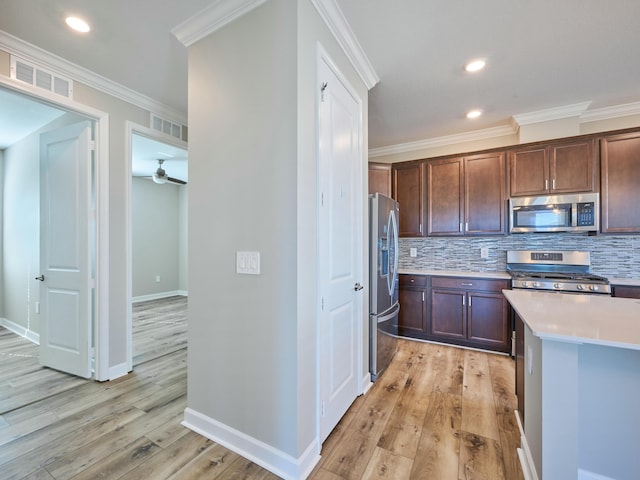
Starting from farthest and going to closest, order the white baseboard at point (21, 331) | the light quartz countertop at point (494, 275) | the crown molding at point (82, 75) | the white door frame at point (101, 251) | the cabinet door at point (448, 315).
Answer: the white baseboard at point (21, 331)
the cabinet door at point (448, 315)
the light quartz countertop at point (494, 275)
the white door frame at point (101, 251)
the crown molding at point (82, 75)

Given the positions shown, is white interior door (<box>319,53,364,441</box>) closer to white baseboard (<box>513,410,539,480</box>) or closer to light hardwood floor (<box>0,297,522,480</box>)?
light hardwood floor (<box>0,297,522,480</box>)

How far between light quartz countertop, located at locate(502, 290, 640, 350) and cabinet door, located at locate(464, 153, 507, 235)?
72.2 inches

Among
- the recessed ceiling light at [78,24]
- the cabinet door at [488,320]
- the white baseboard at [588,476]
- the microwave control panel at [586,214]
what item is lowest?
the white baseboard at [588,476]

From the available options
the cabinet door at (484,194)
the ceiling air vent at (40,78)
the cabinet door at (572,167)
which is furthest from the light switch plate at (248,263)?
the cabinet door at (572,167)

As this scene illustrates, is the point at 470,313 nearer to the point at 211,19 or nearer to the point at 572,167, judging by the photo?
the point at 572,167

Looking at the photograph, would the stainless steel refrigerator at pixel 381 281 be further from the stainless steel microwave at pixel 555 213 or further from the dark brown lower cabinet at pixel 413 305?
the stainless steel microwave at pixel 555 213

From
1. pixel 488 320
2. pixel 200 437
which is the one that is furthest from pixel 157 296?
pixel 488 320

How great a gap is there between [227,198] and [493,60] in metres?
2.39

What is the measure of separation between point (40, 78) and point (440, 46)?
3.08 metres

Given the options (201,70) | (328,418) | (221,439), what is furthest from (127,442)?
(201,70)

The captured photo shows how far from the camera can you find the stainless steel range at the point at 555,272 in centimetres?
273

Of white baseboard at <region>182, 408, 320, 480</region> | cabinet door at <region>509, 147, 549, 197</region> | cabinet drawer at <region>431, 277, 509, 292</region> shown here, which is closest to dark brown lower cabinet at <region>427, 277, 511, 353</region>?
cabinet drawer at <region>431, 277, 509, 292</region>

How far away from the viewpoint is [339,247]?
1947 mm

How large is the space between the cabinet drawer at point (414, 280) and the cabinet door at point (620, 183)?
185cm
